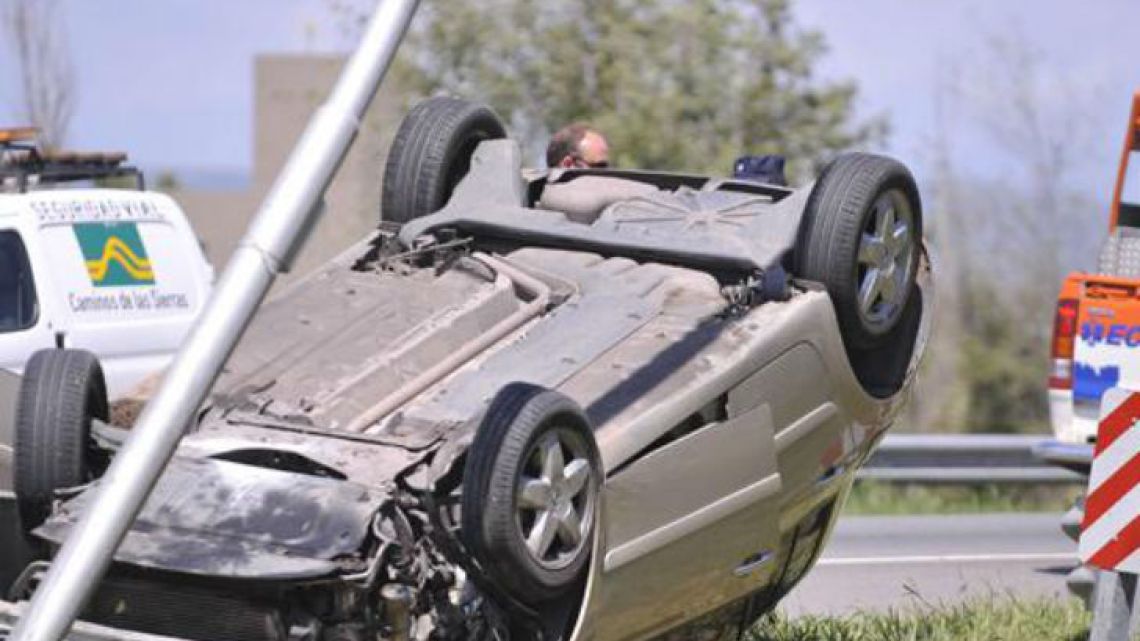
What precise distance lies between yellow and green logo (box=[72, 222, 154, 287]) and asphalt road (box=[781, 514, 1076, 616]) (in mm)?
4105

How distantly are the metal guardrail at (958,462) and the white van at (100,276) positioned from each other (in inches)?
222

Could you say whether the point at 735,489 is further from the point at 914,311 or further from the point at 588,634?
the point at 914,311

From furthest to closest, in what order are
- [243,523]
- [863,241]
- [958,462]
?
1. [958,462]
2. [863,241]
3. [243,523]

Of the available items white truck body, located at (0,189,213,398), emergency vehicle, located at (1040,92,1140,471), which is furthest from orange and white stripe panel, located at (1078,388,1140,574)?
white truck body, located at (0,189,213,398)

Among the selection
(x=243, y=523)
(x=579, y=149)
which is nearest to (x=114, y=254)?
(x=579, y=149)

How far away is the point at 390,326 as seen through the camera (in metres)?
7.20

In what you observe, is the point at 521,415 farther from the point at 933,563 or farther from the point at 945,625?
the point at 933,563

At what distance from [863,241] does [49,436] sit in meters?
2.81

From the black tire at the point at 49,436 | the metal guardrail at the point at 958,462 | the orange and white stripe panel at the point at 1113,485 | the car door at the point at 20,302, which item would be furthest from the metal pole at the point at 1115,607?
the metal guardrail at the point at 958,462

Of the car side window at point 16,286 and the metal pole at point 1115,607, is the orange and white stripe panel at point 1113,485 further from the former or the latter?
the car side window at point 16,286

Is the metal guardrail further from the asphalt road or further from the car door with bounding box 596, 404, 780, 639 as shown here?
the car door with bounding box 596, 404, 780, 639

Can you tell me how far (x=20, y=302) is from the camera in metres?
11.6

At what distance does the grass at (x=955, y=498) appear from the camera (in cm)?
1592

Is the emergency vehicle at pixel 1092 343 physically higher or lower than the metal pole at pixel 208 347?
lower
